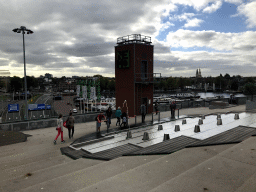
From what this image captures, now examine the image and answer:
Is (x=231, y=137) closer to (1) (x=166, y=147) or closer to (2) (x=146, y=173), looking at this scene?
(1) (x=166, y=147)

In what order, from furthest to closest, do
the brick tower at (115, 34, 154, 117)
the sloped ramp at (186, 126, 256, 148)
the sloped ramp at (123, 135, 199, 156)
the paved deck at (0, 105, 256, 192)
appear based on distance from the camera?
the brick tower at (115, 34, 154, 117), the sloped ramp at (186, 126, 256, 148), the sloped ramp at (123, 135, 199, 156), the paved deck at (0, 105, 256, 192)

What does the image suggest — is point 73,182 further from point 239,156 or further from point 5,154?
point 5,154

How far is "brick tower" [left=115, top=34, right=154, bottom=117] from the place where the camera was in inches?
877

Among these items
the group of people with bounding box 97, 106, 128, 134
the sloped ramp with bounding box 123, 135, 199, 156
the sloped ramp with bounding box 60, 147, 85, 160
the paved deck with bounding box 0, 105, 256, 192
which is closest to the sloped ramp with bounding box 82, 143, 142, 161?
the sloped ramp with bounding box 60, 147, 85, 160

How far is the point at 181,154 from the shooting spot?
7352 mm

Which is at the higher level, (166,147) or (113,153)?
Answer: (166,147)

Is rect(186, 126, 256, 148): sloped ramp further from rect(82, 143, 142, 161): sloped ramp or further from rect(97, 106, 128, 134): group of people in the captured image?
rect(97, 106, 128, 134): group of people

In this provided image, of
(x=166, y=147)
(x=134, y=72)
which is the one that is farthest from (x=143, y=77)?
(x=166, y=147)

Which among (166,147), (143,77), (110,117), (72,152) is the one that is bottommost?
(72,152)

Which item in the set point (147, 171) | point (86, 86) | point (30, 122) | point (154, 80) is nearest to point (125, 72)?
point (154, 80)

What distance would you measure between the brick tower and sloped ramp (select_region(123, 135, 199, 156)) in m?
12.1

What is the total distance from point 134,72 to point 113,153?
1410 centimetres

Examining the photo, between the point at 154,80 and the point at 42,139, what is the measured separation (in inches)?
596

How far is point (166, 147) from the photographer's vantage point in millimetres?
9062
